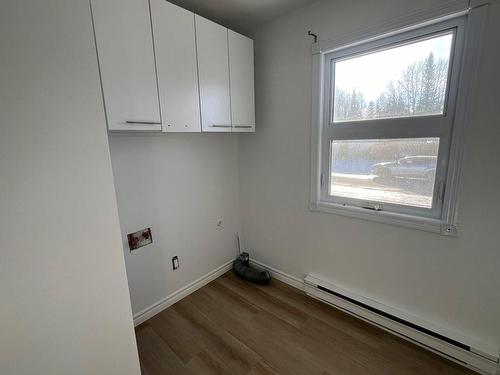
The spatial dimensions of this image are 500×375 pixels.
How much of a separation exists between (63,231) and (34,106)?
45cm

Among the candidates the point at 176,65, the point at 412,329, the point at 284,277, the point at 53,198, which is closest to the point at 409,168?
the point at 412,329

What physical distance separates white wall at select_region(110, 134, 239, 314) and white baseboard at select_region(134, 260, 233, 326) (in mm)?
36

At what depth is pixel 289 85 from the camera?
199 cm

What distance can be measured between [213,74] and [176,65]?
1.00 ft

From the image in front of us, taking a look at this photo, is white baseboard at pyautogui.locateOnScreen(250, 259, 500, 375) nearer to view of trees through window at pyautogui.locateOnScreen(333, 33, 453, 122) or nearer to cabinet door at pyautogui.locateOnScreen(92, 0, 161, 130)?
view of trees through window at pyautogui.locateOnScreen(333, 33, 453, 122)

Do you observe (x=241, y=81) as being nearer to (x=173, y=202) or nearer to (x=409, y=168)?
(x=173, y=202)

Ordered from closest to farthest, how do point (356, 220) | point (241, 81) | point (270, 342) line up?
point (270, 342) → point (356, 220) → point (241, 81)

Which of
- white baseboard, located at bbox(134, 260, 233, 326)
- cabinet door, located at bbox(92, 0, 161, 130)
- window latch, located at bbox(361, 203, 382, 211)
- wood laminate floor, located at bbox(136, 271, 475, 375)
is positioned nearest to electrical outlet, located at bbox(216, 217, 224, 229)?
white baseboard, located at bbox(134, 260, 233, 326)

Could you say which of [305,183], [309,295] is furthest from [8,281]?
[309,295]

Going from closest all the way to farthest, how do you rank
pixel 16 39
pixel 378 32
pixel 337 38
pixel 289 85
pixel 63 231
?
pixel 16 39 → pixel 63 231 → pixel 378 32 → pixel 337 38 → pixel 289 85

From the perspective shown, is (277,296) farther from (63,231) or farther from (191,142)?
(63,231)

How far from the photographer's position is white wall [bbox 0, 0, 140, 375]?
2.46 feet

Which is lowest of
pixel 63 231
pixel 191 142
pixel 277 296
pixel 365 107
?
pixel 277 296

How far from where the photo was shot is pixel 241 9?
1.84m
